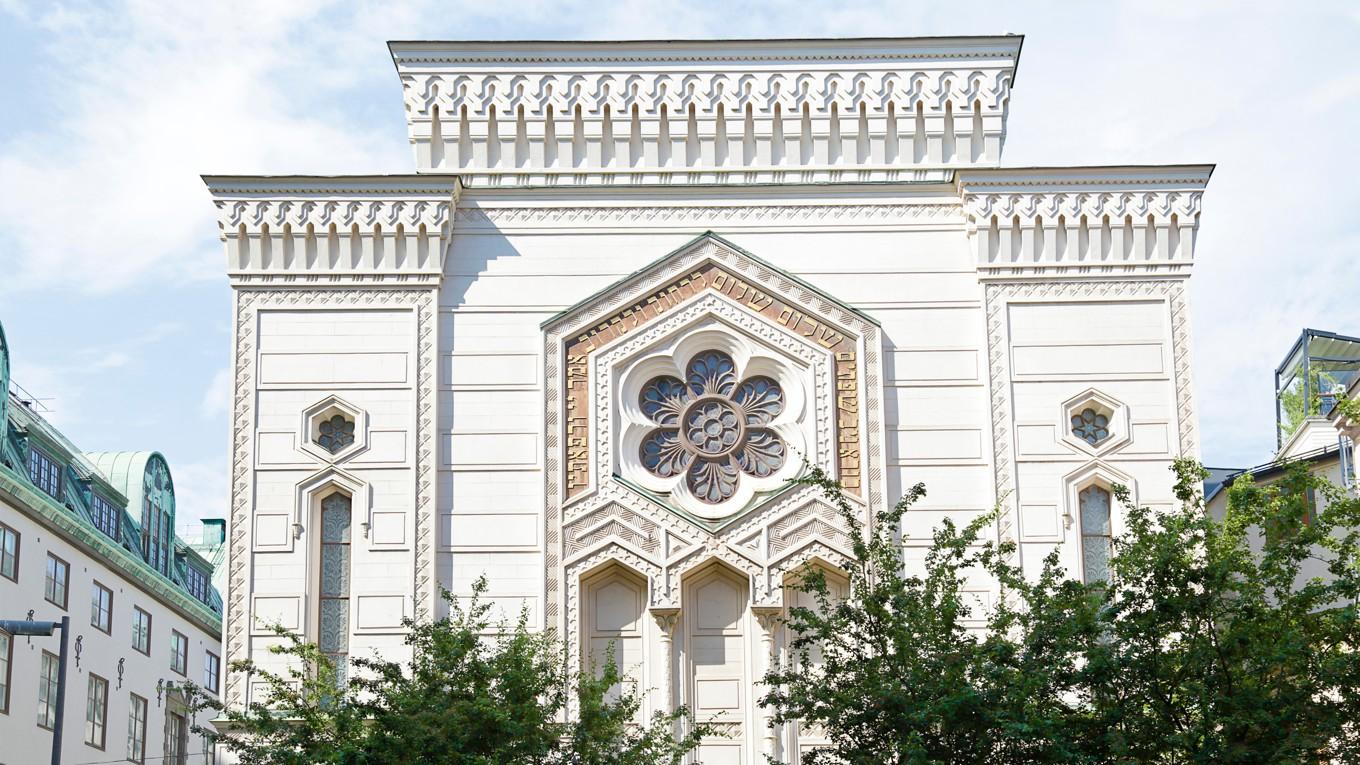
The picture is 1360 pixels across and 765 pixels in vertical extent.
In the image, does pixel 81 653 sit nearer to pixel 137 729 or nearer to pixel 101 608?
pixel 101 608

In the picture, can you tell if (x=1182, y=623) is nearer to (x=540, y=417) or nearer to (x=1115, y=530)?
(x=1115, y=530)

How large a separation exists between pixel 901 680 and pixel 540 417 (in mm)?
10149

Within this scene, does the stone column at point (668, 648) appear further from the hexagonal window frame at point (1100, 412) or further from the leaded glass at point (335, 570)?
the hexagonal window frame at point (1100, 412)

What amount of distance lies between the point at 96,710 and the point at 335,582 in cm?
2136

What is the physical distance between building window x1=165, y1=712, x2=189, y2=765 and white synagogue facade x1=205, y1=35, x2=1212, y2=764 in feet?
88.9

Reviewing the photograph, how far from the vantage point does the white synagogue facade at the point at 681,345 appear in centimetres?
3123

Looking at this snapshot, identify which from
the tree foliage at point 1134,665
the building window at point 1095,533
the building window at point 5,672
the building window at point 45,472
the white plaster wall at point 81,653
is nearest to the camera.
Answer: the tree foliage at point 1134,665

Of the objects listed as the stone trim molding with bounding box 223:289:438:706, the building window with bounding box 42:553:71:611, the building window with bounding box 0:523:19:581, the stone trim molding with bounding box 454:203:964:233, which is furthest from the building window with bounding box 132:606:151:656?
the stone trim molding with bounding box 454:203:964:233

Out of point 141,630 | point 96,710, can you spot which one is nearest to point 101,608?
point 96,710

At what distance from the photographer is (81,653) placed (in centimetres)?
4894

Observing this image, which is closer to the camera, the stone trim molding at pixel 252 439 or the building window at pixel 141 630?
the stone trim molding at pixel 252 439

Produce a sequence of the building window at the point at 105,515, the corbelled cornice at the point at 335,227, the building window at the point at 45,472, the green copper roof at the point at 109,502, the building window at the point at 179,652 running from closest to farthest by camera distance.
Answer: the corbelled cornice at the point at 335,227
the green copper roof at the point at 109,502
the building window at the point at 45,472
the building window at the point at 105,515
the building window at the point at 179,652

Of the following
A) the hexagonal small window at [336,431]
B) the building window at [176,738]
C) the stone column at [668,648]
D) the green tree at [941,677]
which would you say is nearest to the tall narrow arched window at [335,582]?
the hexagonal small window at [336,431]

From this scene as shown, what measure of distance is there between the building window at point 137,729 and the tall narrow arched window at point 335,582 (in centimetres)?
2345
